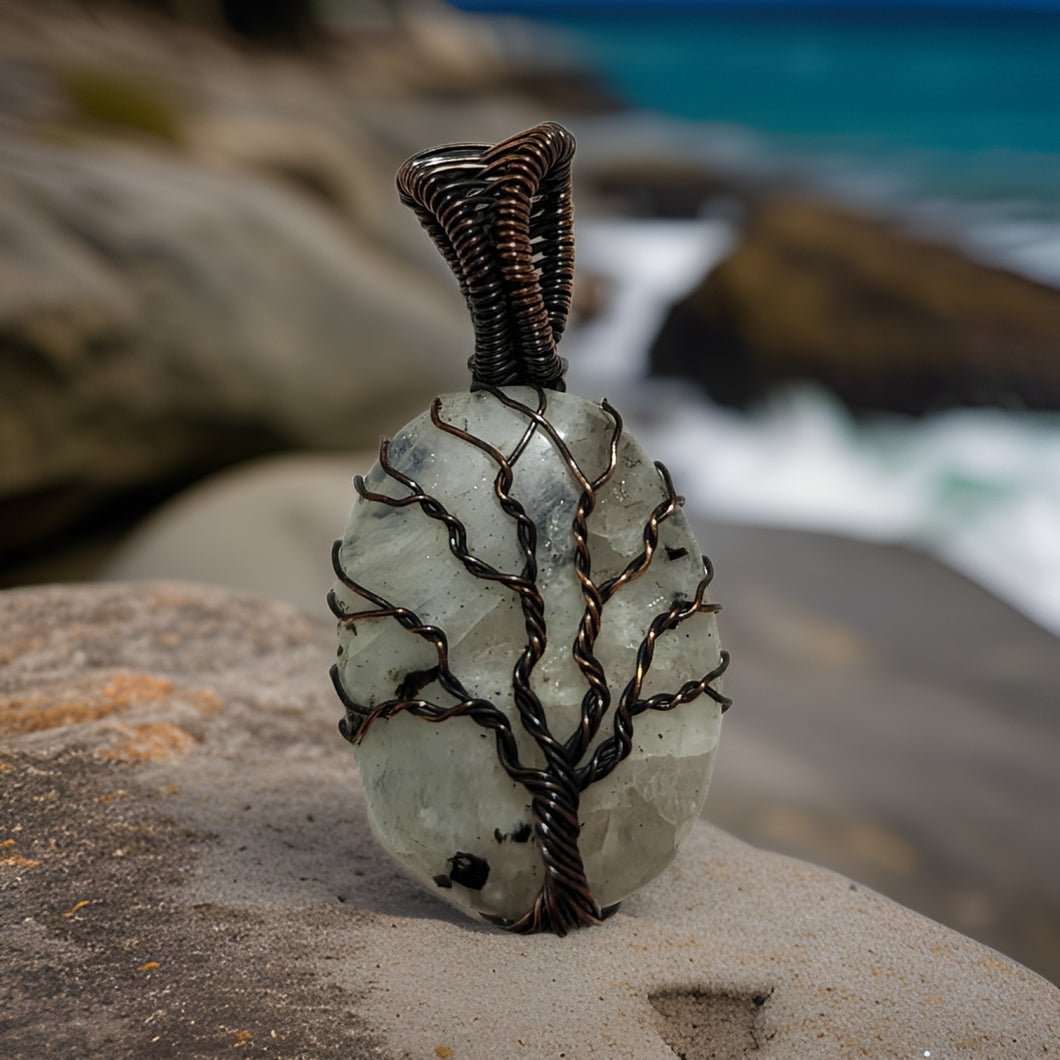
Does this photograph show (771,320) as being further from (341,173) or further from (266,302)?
(341,173)

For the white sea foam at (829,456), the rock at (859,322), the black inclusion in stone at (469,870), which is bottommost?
A: the black inclusion in stone at (469,870)

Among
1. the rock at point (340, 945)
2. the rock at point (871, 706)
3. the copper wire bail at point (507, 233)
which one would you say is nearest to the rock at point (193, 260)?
the rock at point (871, 706)

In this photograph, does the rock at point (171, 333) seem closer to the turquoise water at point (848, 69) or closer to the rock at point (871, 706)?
the rock at point (871, 706)

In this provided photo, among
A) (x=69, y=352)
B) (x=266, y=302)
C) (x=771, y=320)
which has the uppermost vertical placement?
(x=771, y=320)

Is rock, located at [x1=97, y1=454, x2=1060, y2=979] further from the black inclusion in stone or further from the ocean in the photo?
the black inclusion in stone

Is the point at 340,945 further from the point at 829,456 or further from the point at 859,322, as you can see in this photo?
the point at 859,322

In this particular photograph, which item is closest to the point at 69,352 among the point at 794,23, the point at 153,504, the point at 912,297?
the point at 153,504

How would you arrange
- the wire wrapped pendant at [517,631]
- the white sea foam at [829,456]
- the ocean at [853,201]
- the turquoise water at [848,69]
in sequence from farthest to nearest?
the turquoise water at [848,69], the ocean at [853,201], the white sea foam at [829,456], the wire wrapped pendant at [517,631]
